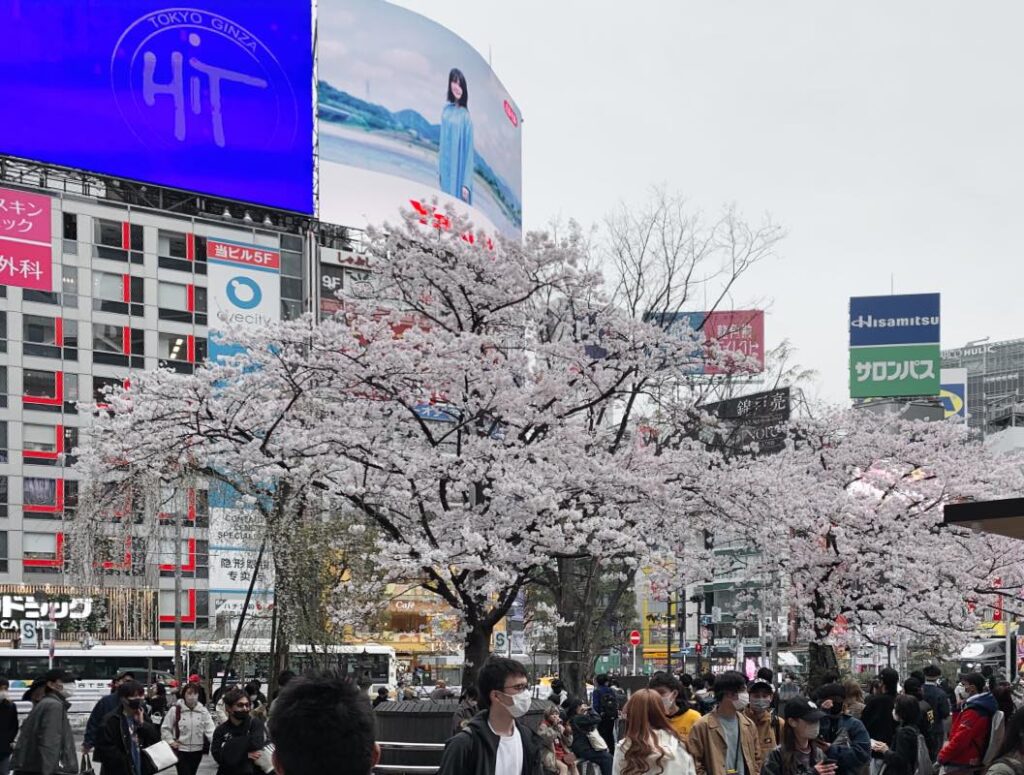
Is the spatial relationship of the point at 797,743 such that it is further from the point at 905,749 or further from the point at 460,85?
the point at 460,85

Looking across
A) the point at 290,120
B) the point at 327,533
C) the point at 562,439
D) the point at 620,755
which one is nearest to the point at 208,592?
the point at 290,120

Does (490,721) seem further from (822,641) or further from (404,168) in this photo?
(404,168)

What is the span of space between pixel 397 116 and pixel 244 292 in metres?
13.7

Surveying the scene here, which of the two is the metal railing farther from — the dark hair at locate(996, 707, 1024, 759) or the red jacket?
the dark hair at locate(996, 707, 1024, 759)

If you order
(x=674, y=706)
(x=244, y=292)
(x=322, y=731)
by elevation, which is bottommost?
(x=674, y=706)

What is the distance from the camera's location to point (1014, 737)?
18.4ft

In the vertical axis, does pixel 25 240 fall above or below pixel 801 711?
above

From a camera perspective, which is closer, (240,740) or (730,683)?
(730,683)

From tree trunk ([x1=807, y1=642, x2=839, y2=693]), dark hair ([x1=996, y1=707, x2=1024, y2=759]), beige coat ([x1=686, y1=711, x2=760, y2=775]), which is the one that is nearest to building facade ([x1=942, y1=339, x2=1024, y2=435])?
tree trunk ([x1=807, y1=642, x2=839, y2=693])

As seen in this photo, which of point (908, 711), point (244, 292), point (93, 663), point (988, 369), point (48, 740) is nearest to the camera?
point (908, 711)

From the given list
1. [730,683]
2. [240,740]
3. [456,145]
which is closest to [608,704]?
[240,740]

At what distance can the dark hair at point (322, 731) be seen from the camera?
3439 millimetres

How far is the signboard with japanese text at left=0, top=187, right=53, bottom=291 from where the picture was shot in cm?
5853

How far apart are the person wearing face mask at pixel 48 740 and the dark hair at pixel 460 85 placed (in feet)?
222
